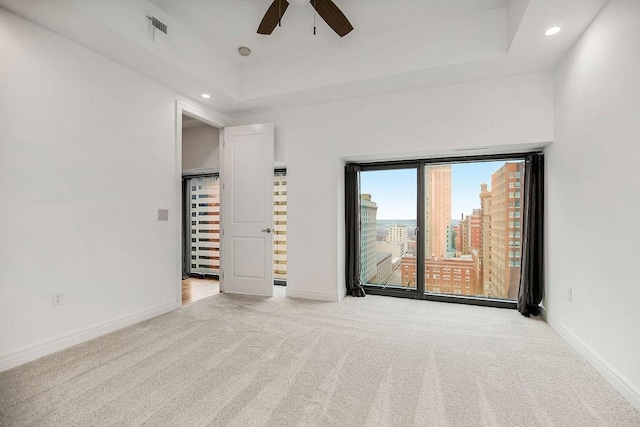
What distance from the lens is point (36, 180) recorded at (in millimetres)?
2307

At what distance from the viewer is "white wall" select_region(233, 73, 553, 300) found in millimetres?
3141

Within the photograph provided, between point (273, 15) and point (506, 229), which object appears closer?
point (273, 15)

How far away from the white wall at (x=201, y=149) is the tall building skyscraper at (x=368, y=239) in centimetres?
248

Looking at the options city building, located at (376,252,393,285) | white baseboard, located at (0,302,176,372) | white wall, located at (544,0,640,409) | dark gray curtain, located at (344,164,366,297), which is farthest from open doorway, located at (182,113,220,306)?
white wall, located at (544,0,640,409)

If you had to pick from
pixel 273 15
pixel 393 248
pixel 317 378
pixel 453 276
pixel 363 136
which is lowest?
pixel 317 378

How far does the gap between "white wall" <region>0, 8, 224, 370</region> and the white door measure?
95cm

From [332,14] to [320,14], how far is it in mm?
97

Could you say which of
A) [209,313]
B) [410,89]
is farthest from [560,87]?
[209,313]

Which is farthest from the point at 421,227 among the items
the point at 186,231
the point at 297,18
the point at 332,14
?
the point at 186,231

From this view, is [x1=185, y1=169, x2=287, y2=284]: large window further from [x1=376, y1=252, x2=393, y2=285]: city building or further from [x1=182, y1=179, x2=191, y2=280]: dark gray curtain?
[x1=376, y1=252, x2=393, y2=285]: city building

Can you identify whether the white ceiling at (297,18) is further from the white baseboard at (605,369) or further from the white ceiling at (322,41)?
the white baseboard at (605,369)

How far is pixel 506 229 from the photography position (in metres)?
3.61

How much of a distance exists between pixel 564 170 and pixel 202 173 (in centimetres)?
514

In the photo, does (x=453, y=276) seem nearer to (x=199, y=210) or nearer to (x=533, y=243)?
(x=533, y=243)
